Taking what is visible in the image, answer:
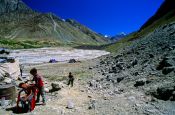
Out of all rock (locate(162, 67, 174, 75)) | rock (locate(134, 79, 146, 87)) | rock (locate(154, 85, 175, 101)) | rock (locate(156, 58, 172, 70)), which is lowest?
rock (locate(154, 85, 175, 101))

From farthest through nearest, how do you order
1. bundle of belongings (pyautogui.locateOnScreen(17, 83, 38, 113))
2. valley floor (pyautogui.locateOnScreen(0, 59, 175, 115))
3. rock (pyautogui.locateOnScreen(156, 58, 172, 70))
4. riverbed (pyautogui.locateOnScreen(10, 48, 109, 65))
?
riverbed (pyautogui.locateOnScreen(10, 48, 109, 65))
rock (pyautogui.locateOnScreen(156, 58, 172, 70))
bundle of belongings (pyautogui.locateOnScreen(17, 83, 38, 113))
valley floor (pyautogui.locateOnScreen(0, 59, 175, 115))

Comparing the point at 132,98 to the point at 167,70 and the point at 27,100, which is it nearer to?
the point at 167,70

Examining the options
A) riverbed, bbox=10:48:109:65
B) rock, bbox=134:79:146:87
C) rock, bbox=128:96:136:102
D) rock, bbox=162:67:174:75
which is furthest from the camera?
riverbed, bbox=10:48:109:65

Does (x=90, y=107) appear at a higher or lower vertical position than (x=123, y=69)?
lower

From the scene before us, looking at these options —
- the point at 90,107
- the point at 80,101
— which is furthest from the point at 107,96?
the point at 90,107

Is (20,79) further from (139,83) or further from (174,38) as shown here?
(174,38)

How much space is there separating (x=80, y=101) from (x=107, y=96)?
5.15 ft

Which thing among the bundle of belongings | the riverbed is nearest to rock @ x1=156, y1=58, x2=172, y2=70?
the bundle of belongings

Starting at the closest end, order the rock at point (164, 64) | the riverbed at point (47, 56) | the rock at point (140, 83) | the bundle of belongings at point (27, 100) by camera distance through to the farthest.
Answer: the bundle of belongings at point (27, 100) < the rock at point (140, 83) < the rock at point (164, 64) < the riverbed at point (47, 56)

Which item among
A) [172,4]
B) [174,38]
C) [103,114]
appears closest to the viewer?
[103,114]

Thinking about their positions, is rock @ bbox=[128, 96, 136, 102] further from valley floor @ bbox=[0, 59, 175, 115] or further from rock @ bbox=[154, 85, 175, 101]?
rock @ bbox=[154, 85, 175, 101]

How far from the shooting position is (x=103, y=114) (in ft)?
41.5

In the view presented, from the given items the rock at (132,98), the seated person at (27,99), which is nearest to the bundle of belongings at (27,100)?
the seated person at (27,99)

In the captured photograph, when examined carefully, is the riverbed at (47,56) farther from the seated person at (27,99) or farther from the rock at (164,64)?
the seated person at (27,99)
